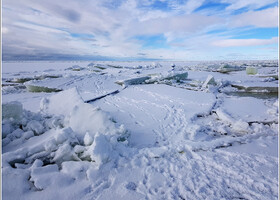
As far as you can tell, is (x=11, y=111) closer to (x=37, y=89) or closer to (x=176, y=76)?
(x=37, y=89)

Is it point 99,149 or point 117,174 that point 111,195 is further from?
point 99,149

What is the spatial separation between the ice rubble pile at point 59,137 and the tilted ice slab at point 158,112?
77 cm

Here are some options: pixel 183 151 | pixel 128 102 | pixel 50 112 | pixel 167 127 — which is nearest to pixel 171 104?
pixel 128 102

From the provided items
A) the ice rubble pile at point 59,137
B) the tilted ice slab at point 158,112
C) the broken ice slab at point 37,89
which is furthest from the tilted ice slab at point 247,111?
the broken ice slab at point 37,89

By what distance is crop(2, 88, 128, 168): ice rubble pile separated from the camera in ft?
9.27

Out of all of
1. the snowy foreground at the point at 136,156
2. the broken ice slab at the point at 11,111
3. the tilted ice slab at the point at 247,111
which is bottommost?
the snowy foreground at the point at 136,156

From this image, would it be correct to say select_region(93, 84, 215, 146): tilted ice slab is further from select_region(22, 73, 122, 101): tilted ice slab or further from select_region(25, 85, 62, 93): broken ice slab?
select_region(25, 85, 62, 93): broken ice slab

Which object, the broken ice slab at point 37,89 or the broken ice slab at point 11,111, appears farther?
the broken ice slab at point 37,89

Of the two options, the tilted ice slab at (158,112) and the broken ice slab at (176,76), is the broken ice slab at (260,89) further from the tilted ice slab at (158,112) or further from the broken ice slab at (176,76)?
the broken ice slab at (176,76)

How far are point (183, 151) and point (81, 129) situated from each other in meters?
2.04

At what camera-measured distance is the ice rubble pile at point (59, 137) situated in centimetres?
283

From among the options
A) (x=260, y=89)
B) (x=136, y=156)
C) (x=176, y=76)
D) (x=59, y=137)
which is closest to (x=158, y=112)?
(x=136, y=156)

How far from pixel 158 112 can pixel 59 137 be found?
3378 millimetres

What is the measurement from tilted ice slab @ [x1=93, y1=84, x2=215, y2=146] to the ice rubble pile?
30.3 inches
